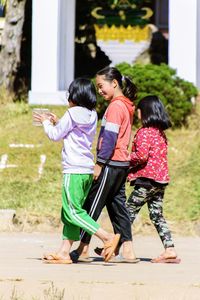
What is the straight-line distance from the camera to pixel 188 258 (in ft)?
32.0

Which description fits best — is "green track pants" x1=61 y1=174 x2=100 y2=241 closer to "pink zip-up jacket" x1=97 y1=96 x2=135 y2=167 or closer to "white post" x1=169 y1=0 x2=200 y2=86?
"pink zip-up jacket" x1=97 y1=96 x2=135 y2=167

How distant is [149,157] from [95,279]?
1.67 m

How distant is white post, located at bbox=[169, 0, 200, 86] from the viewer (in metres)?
17.0

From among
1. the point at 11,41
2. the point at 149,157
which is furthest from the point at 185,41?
the point at 149,157

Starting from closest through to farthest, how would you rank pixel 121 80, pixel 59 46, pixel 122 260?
pixel 122 260, pixel 121 80, pixel 59 46

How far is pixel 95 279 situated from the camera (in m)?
7.99

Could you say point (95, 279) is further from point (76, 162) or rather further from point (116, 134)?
point (116, 134)

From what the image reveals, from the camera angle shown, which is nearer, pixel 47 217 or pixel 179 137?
pixel 47 217

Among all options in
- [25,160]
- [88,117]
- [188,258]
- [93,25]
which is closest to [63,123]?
[88,117]

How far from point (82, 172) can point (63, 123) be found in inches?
17.5

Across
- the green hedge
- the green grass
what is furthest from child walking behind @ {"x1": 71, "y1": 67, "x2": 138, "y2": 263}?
the green hedge

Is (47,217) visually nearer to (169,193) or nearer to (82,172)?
(169,193)

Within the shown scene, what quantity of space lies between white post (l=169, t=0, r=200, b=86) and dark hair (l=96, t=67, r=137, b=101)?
763cm

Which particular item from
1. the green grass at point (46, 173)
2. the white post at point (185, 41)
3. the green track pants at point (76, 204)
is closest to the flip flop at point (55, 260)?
the green track pants at point (76, 204)
